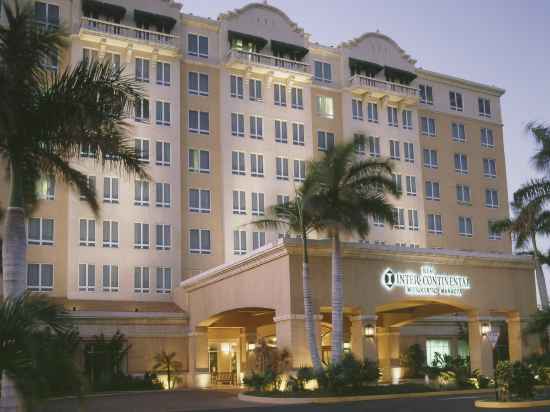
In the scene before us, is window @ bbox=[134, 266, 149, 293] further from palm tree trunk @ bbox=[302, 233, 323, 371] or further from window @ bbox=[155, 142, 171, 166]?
palm tree trunk @ bbox=[302, 233, 323, 371]

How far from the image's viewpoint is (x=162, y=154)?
52531mm

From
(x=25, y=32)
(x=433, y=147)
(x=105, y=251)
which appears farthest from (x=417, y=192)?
(x=25, y=32)

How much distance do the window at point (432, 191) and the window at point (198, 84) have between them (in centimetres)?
2163

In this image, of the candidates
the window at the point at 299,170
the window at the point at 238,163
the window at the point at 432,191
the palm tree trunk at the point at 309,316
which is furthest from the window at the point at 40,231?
the window at the point at 432,191

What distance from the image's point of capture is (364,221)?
30.6 metres

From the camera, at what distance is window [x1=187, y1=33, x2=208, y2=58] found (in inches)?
2200

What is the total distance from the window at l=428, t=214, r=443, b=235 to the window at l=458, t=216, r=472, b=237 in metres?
2.22

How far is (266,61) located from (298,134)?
6.33 m

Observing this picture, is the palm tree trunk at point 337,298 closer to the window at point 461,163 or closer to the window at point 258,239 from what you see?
the window at point 258,239

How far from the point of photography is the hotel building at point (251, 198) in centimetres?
3662

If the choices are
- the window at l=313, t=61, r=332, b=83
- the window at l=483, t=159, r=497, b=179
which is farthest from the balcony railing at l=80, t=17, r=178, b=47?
the window at l=483, t=159, r=497, b=179

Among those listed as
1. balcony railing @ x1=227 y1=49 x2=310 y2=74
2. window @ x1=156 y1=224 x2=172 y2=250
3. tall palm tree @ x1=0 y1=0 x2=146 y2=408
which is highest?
balcony railing @ x1=227 y1=49 x2=310 y2=74

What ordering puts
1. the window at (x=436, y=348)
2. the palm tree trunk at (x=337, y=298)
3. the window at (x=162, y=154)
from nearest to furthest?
the palm tree trunk at (x=337, y=298), the window at (x=162, y=154), the window at (x=436, y=348)

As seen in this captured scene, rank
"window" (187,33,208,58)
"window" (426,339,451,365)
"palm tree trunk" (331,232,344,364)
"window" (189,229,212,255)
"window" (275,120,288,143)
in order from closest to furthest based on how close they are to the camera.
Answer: "palm tree trunk" (331,232,344,364), "window" (189,229,212,255), "window" (187,33,208,58), "window" (426,339,451,365), "window" (275,120,288,143)
